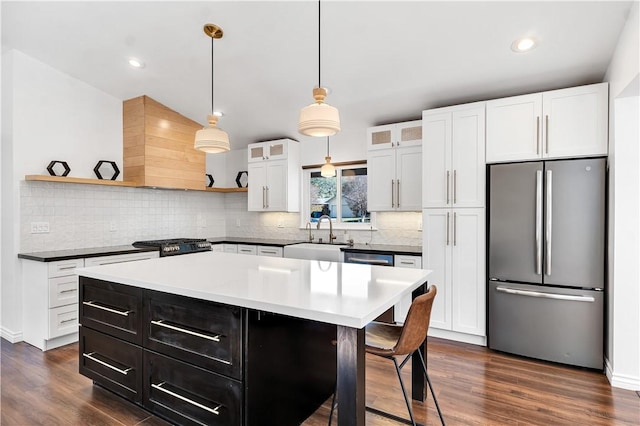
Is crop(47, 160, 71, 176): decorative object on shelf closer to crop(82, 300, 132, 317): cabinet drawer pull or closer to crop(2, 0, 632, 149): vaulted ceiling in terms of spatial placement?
crop(2, 0, 632, 149): vaulted ceiling

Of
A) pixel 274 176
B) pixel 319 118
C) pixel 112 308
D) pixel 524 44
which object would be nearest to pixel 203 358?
pixel 112 308

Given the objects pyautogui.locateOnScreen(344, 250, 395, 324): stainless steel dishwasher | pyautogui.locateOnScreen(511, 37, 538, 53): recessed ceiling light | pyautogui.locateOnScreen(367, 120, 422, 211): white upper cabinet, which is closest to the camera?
pyautogui.locateOnScreen(511, 37, 538, 53): recessed ceiling light

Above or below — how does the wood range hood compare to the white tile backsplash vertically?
above

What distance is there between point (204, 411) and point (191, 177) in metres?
3.69

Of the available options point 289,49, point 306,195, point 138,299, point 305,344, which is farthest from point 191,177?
point 305,344

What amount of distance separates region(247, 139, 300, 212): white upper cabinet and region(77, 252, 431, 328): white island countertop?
2282mm

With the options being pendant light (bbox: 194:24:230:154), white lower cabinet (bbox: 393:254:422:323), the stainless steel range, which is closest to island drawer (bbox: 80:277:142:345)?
pendant light (bbox: 194:24:230:154)

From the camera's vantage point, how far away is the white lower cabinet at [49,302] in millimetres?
3270

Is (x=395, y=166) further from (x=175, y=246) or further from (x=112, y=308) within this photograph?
(x=112, y=308)

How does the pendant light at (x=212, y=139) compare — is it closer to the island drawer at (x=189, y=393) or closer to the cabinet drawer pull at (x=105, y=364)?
the island drawer at (x=189, y=393)

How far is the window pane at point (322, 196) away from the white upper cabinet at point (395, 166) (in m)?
0.86

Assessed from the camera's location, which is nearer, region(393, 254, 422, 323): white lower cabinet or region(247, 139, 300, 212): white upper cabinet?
region(393, 254, 422, 323): white lower cabinet

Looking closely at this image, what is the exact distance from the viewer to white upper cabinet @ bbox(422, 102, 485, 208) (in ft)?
10.9

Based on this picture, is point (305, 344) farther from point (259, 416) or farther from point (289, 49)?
point (289, 49)
